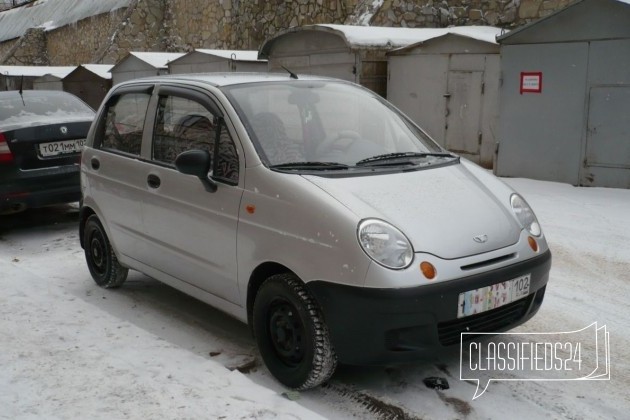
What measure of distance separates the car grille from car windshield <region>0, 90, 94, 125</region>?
5.57 m

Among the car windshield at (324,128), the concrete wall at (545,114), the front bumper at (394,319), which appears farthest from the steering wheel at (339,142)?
the concrete wall at (545,114)

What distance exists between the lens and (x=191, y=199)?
3998 mm

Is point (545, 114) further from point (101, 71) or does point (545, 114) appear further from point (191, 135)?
point (101, 71)

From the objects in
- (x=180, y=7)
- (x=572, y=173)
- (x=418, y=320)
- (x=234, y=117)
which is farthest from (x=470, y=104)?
(x=180, y=7)

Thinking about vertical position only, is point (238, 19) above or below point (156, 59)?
above

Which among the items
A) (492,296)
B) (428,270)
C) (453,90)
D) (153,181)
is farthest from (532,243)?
(453,90)

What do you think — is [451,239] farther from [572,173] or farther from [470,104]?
[470,104]

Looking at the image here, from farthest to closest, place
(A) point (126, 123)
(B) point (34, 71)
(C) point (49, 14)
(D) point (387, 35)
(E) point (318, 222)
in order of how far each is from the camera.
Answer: (C) point (49, 14)
(B) point (34, 71)
(D) point (387, 35)
(A) point (126, 123)
(E) point (318, 222)

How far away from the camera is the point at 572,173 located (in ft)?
26.8

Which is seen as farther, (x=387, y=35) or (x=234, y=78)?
(x=387, y=35)

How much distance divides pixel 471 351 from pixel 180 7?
2366 cm

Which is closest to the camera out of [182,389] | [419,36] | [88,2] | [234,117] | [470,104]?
[182,389]

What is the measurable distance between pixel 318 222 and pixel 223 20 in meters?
20.3

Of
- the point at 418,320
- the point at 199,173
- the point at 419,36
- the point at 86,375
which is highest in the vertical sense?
the point at 419,36
